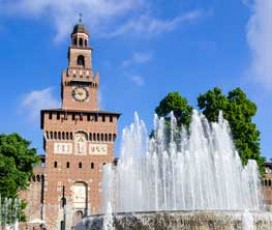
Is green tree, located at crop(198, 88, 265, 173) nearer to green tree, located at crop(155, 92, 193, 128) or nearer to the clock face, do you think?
green tree, located at crop(155, 92, 193, 128)

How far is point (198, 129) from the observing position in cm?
2631

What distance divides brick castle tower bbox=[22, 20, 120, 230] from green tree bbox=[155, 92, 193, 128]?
1560 centimetres

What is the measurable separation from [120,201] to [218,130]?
562 centimetres

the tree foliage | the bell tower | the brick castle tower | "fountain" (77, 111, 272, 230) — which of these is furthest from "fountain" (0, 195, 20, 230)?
the bell tower

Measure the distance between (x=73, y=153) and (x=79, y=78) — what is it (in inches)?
260

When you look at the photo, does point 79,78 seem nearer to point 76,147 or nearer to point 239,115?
point 76,147

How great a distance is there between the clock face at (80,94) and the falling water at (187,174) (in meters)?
20.6

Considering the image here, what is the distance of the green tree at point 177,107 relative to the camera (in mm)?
31348

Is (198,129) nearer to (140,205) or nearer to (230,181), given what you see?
(230,181)

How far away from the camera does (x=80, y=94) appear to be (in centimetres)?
4859

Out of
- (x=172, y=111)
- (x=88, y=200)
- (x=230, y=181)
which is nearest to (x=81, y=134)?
(x=88, y=200)

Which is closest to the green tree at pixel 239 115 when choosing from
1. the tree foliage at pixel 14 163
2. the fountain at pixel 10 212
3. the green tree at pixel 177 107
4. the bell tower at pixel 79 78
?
the green tree at pixel 177 107

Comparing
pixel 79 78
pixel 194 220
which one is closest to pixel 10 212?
Result: pixel 79 78

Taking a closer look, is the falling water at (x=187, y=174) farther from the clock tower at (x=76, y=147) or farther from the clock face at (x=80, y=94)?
the clock face at (x=80, y=94)
